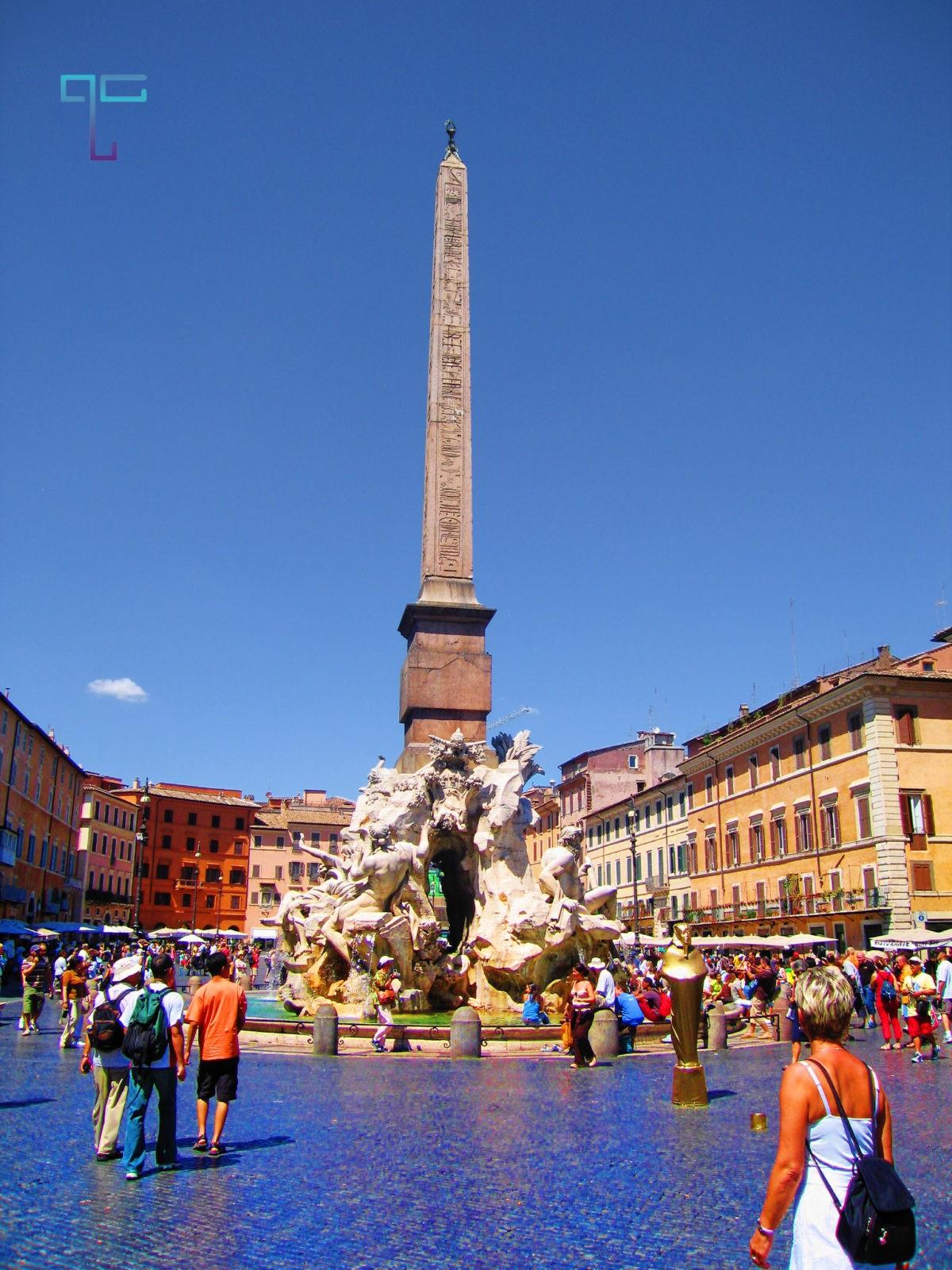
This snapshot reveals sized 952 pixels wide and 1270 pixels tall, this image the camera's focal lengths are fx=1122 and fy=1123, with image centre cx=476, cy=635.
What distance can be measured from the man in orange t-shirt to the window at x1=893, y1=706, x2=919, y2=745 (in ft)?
87.2

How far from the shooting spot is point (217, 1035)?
568 cm

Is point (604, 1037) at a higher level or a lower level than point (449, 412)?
lower

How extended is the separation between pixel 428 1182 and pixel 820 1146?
11.0 feet

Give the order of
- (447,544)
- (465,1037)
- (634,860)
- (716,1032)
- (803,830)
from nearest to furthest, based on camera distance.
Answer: (465,1037) < (716,1032) < (447,544) < (803,830) < (634,860)

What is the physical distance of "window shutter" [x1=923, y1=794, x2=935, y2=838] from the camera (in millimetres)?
28766

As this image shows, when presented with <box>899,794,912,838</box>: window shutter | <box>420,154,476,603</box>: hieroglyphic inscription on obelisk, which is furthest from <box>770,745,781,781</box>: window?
<box>420,154,476,603</box>: hieroglyphic inscription on obelisk

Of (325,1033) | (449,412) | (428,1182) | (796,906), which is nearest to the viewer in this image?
(428,1182)

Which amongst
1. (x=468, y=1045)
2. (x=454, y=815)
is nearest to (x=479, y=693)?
(x=454, y=815)

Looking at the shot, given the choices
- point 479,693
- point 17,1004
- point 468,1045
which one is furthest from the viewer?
point 17,1004

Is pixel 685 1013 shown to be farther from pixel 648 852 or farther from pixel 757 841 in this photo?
pixel 648 852

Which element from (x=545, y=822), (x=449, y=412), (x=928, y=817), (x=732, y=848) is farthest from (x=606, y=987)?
(x=545, y=822)

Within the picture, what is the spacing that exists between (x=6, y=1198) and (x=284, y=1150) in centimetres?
160

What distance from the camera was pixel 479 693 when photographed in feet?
53.5

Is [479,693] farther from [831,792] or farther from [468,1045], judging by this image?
[831,792]
